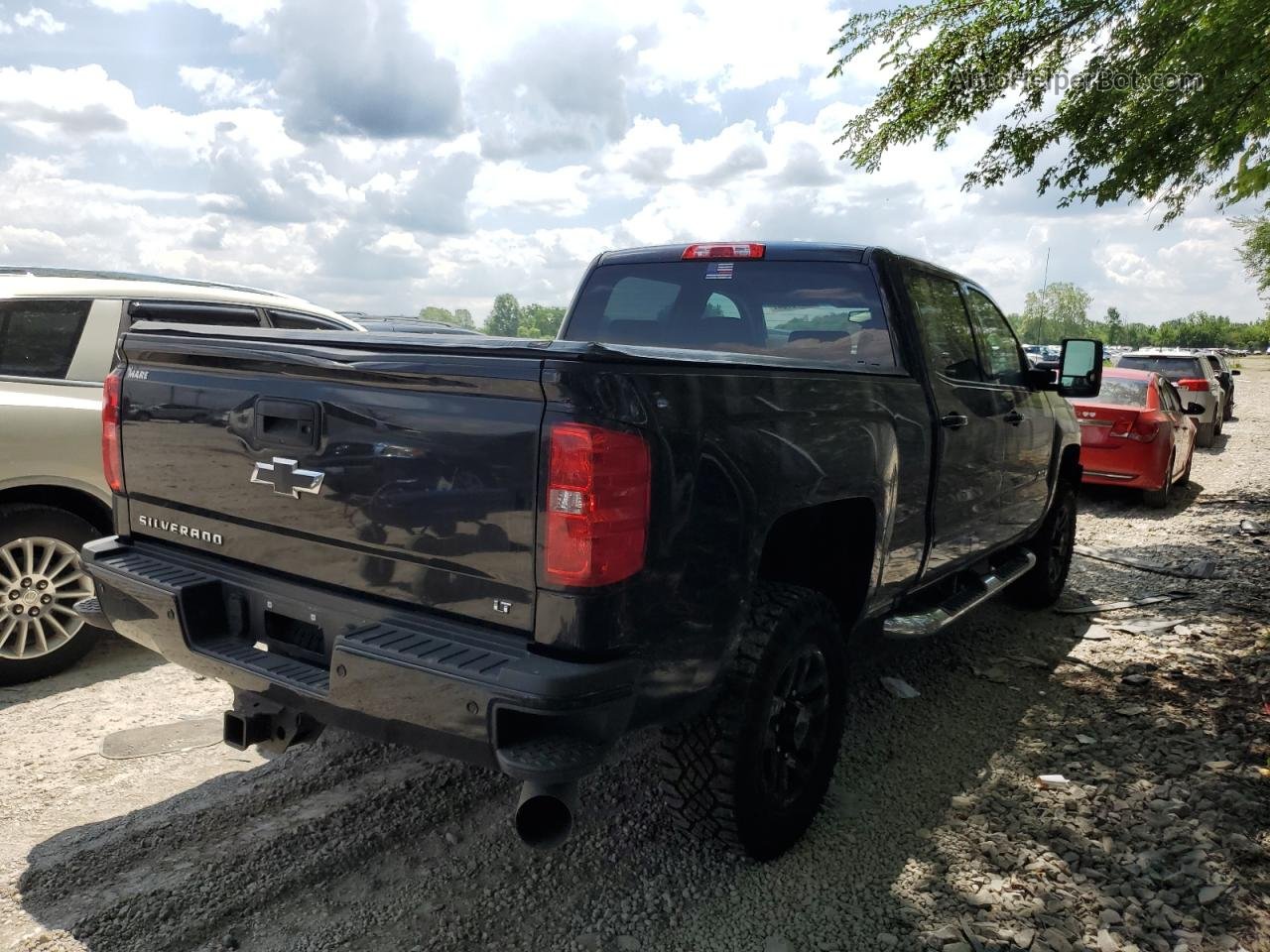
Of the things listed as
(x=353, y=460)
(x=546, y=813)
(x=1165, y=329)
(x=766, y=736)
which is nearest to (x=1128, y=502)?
(x=766, y=736)

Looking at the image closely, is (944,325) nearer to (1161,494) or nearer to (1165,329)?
(1161,494)

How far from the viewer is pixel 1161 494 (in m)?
10.2

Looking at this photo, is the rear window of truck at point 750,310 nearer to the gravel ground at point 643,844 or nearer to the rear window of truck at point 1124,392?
the gravel ground at point 643,844

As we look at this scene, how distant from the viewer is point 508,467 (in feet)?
7.21

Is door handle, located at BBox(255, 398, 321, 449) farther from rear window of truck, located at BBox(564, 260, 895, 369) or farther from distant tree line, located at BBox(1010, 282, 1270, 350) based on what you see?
distant tree line, located at BBox(1010, 282, 1270, 350)

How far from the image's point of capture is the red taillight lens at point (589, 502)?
83.6 inches

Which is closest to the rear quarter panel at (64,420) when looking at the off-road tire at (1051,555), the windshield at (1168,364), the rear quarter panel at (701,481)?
the rear quarter panel at (701,481)

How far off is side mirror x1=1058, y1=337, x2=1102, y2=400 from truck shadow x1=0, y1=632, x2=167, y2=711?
17.5 ft

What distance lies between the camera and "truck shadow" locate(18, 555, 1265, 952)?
2682 millimetres

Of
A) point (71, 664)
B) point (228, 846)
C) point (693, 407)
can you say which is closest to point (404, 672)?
point (693, 407)

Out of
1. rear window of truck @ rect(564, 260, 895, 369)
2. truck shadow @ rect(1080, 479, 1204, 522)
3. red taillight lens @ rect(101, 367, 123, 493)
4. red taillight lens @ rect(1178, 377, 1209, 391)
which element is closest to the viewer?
red taillight lens @ rect(101, 367, 123, 493)

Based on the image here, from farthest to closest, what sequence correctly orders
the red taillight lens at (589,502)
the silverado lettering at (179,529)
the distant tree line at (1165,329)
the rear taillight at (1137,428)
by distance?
the distant tree line at (1165,329)
the rear taillight at (1137,428)
the silverado lettering at (179,529)
the red taillight lens at (589,502)

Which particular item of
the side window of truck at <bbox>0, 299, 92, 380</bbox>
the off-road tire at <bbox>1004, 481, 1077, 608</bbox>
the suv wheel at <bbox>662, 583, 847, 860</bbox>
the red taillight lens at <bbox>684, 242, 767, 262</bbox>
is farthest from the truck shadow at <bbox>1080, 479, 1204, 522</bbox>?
the side window of truck at <bbox>0, 299, 92, 380</bbox>

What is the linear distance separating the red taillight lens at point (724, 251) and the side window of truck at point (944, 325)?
2.17 feet
